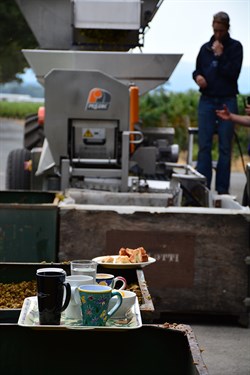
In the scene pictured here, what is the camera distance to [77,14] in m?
13.1

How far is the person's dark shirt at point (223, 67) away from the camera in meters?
12.0

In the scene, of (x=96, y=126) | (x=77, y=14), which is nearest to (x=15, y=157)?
(x=77, y=14)

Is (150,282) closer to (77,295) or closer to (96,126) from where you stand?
(96,126)

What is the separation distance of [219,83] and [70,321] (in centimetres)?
842

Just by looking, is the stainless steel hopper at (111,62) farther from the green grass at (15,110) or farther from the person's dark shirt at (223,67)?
the green grass at (15,110)

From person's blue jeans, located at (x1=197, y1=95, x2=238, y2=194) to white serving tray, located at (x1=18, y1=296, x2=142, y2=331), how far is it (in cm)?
813

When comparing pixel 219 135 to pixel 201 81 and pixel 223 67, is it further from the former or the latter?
pixel 223 67

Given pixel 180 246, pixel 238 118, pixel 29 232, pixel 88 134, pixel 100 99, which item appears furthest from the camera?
pixel 88 134

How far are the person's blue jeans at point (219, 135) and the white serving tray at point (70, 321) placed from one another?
813 cm

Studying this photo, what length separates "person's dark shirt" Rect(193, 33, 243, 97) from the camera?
11953 millimetres

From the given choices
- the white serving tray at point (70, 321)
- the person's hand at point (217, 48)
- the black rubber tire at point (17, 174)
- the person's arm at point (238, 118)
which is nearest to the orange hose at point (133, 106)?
the person's hand at point (217, 48)

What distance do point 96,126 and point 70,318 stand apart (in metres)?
6.96

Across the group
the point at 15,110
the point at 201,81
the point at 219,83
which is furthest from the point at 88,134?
the point at 15,110

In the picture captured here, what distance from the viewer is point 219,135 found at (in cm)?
1217
